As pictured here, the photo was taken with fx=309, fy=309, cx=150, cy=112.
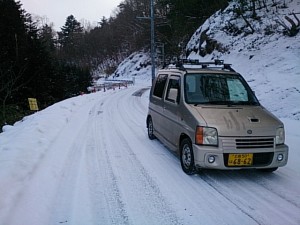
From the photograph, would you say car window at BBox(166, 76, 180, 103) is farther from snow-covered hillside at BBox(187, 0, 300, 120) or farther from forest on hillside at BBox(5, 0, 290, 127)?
forest on hillside at BBox(5, 0, 290, 127)

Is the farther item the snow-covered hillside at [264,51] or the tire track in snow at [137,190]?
the snow-covered hillside at [264,51]

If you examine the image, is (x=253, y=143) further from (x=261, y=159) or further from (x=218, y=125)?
(x=218, y=125)

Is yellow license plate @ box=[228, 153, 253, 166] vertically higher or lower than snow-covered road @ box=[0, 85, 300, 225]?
higher

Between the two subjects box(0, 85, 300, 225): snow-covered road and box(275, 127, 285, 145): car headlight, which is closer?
box(0, 85, 300, 225): snow-covered road

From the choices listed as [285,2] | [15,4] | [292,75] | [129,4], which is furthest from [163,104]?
[129,4]

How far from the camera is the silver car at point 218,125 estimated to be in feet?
17.0

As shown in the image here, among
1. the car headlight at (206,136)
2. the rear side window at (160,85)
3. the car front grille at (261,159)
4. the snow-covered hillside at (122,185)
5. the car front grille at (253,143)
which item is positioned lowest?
the snow-covered hillside at (122,185)

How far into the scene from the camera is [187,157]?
5.79 meters

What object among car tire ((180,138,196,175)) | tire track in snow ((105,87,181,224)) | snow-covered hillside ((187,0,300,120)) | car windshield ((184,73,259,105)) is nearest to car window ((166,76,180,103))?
car windshield ((184,73,259,105))

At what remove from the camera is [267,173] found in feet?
19.1

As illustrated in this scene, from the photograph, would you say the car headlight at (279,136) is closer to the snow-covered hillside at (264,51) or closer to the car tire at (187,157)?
the car tire at (187,157)

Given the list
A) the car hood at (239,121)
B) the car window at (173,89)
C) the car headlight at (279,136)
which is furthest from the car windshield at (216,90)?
the car headlight at (279,136)

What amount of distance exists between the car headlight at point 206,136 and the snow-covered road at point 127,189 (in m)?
0.72

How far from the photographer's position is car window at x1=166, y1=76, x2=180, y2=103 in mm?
6454
